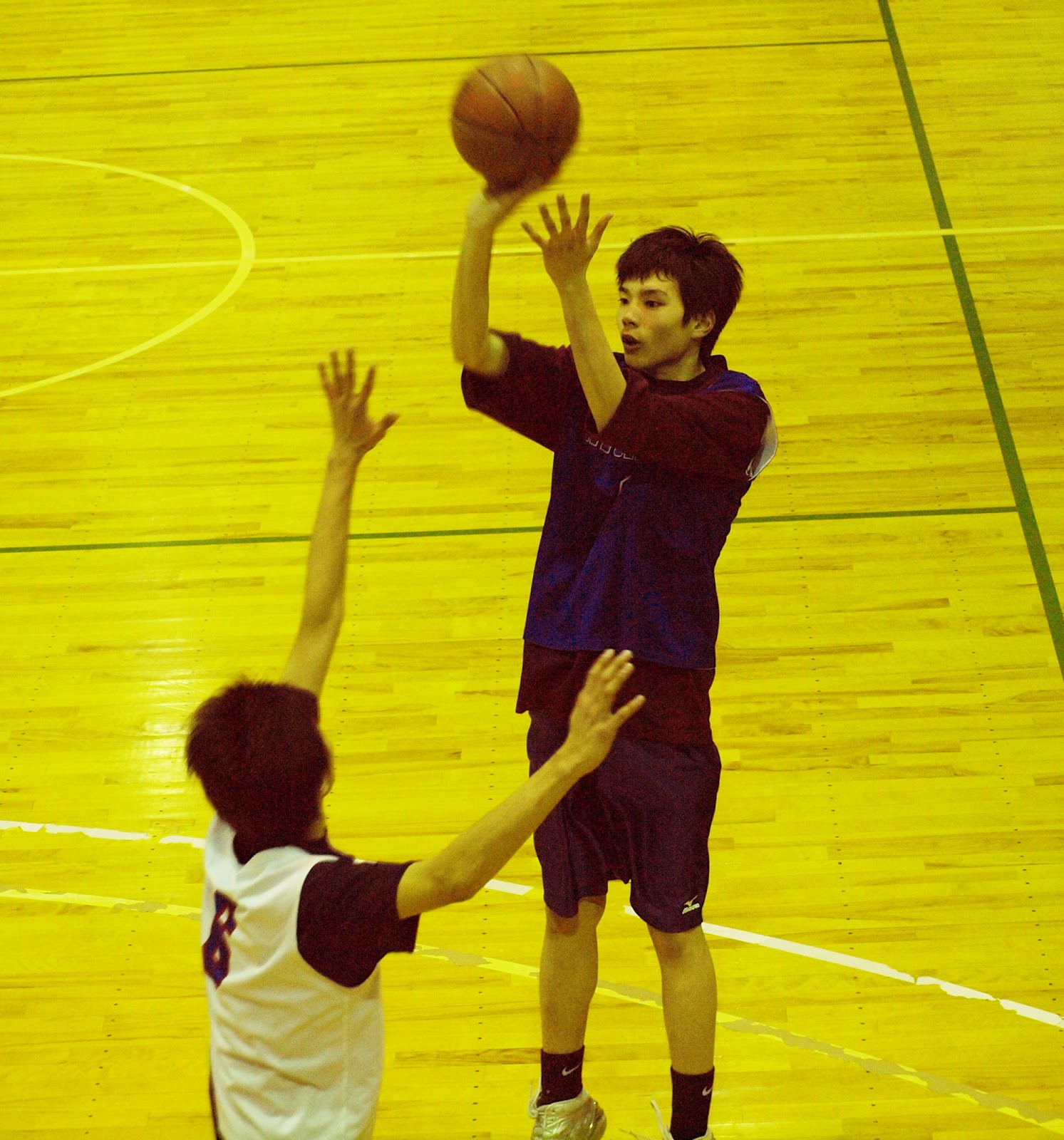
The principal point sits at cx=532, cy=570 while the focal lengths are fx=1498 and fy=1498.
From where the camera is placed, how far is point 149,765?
4.75 meters

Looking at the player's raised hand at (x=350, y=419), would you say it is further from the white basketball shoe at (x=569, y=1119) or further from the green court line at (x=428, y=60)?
the green court line at (x=428, y=60)

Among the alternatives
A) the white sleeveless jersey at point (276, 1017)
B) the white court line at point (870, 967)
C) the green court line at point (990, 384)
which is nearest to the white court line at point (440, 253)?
the green court line at point (990, 384)

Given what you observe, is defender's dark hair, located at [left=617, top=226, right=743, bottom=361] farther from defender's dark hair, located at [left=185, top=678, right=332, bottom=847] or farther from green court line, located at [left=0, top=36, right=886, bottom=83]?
green court line, located at [left=0, top=36, right=886, bottom=83]

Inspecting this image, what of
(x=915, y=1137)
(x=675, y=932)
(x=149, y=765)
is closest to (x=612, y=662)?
(x=675, y=932)

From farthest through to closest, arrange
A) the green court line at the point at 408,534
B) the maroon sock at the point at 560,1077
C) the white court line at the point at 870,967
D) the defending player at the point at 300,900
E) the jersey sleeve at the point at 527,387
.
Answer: the green court line at the point at 408,534
the white court line at the point at 870,967
the maroon sock at the point at 560,1077
the jersey sleeve at the point at 527,387
the defending player at the point at 300,900

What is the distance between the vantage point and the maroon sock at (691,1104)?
3.25 meters

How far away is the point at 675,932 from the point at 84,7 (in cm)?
830

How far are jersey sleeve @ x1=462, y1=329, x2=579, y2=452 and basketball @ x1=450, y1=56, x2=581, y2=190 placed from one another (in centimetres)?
35

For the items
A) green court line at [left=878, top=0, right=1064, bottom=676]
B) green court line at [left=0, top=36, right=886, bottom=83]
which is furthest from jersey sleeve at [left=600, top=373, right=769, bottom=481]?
green court line at [left=0, top=36, right=886, bottom=83]

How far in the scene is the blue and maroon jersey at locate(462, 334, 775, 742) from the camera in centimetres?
304

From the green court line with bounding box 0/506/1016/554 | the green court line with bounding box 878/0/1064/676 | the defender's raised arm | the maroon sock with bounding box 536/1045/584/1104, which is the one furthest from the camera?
the green court line with bounding box 0/506/1016/554

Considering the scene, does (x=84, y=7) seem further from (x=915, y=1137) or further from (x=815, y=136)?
(x=915, y=1137)

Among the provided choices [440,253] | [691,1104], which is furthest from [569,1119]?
[440,253]

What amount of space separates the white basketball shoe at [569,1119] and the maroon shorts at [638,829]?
0.56 meters
